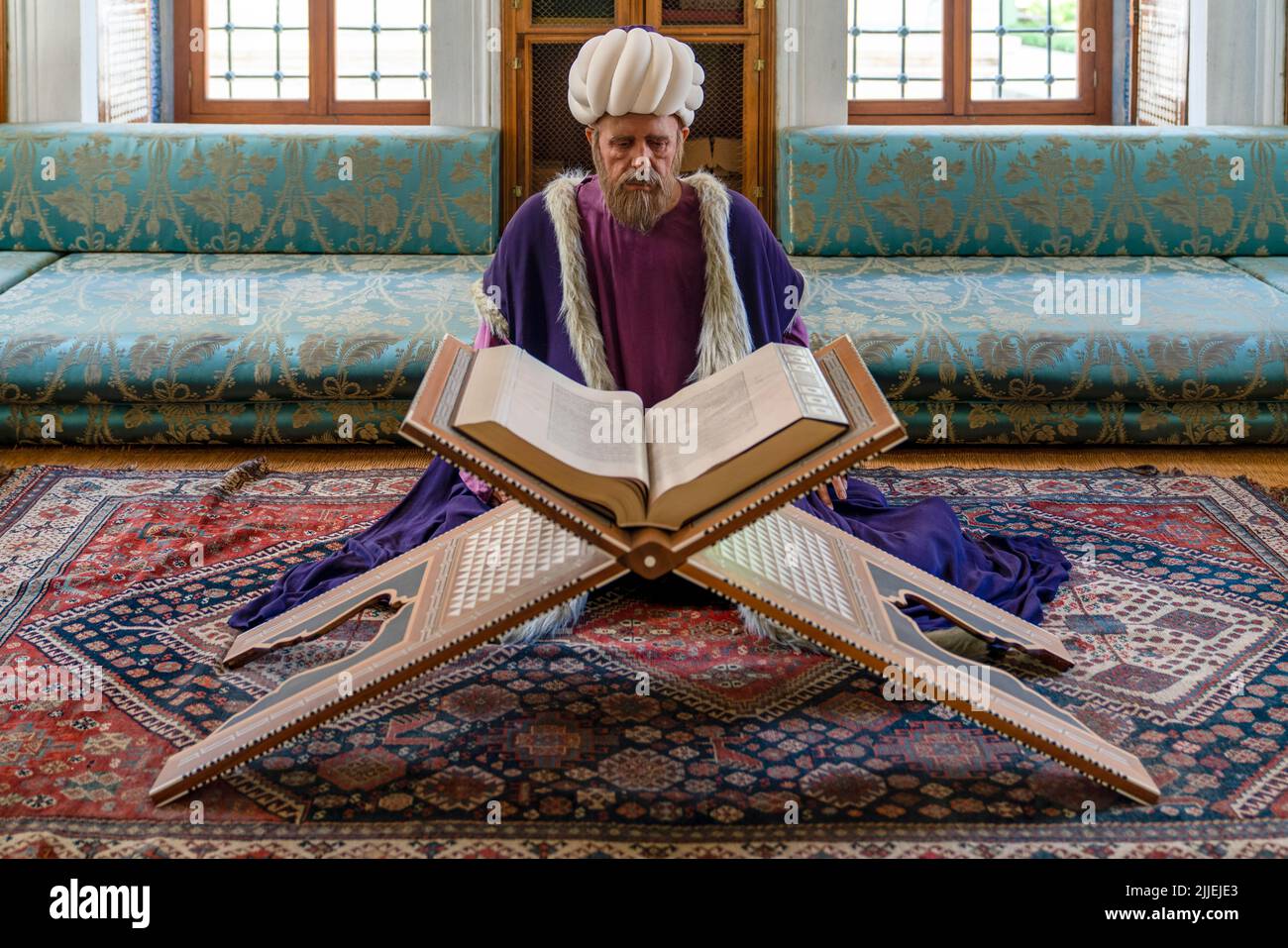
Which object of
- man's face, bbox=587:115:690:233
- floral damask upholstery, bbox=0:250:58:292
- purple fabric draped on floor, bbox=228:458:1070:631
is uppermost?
man's face, bbox=587:115:690:233

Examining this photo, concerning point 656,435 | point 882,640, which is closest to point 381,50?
point 656,435

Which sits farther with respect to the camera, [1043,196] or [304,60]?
[304,60]

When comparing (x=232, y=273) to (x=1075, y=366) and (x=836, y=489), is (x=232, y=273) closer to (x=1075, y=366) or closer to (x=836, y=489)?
(x=836, y=489)

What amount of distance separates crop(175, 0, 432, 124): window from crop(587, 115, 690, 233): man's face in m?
3.51

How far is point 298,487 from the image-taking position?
13.5ft

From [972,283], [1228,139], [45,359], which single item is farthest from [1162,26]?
[45,359]

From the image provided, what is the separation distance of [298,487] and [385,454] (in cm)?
40

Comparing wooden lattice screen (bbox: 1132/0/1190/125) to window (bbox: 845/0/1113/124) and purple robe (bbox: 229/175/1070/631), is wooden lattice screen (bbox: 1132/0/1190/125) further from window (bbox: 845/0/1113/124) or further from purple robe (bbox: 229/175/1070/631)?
purple robe (bbox: 229/175/1070/631)

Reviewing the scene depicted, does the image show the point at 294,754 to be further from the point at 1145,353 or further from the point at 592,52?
the point at 1145,353

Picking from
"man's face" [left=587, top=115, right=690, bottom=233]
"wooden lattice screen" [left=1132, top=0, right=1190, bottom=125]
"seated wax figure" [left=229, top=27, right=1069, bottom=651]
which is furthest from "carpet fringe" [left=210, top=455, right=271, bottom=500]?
"wooden lattice screen" [left=1132, top=0, right=1190, bottom=125]

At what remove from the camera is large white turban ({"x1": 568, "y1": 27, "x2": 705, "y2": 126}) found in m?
3.02

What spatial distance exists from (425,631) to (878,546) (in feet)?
3.83

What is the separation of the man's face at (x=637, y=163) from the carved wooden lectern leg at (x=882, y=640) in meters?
0.89

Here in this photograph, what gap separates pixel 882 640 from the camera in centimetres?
240
